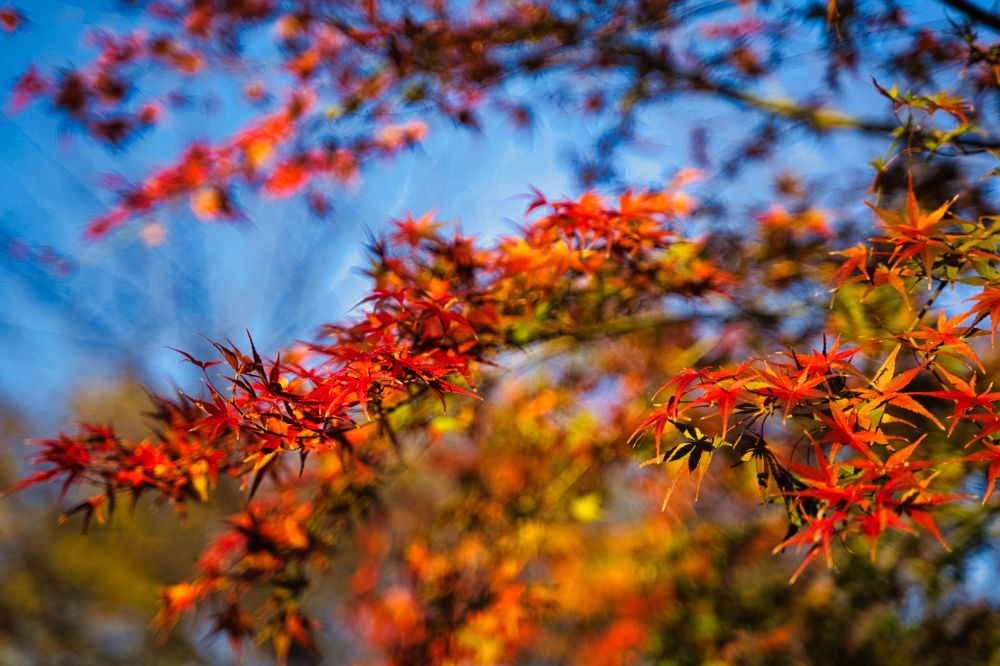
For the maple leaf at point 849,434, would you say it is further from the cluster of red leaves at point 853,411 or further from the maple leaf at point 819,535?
the maple leaf at point 819,535

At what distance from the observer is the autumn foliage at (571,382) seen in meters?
0.99

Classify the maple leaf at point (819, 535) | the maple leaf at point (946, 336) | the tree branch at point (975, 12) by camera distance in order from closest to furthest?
the maple leaf at point (819, 535) → the maple leaf at point (946, 336) → the tree branch at point (975, 12)

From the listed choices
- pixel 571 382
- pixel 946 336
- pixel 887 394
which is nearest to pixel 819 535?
pixel 887 394

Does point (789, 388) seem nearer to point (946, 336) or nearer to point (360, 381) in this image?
point (946, 336)

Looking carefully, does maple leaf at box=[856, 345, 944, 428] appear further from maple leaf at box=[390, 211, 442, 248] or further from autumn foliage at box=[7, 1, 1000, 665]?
maple leaf at box=[390, 211, 442, 248]

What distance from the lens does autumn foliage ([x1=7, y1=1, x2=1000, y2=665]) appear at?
0.99m

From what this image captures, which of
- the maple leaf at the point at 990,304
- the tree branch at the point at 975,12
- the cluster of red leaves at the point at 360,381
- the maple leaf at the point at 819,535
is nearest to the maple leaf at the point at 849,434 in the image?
the maple leaf at the point at 819,535

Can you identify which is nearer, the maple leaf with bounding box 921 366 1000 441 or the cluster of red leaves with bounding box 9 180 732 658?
the maple leaf with bounding box 921 366 1000 441

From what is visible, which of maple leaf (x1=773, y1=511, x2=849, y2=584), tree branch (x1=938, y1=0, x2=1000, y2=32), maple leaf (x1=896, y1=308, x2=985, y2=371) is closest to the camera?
maple leaf (x1=773, y1=511, x2=849, y2=584)

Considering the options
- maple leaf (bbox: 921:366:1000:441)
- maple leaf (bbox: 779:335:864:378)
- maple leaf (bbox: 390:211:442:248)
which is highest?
maple leaf (bbox: 390:211:442:248)

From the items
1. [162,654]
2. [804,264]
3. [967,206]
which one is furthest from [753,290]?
[162,654]

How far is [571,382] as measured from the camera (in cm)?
367

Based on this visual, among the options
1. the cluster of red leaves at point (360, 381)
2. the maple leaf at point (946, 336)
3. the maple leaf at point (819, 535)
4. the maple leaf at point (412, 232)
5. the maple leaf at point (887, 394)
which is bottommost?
the maple leaf at point (819, 535)

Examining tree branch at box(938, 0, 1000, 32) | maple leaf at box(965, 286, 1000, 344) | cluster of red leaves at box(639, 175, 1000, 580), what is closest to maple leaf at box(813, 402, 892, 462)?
cluster of red leaves at box(639, 175, 1000, 580)
